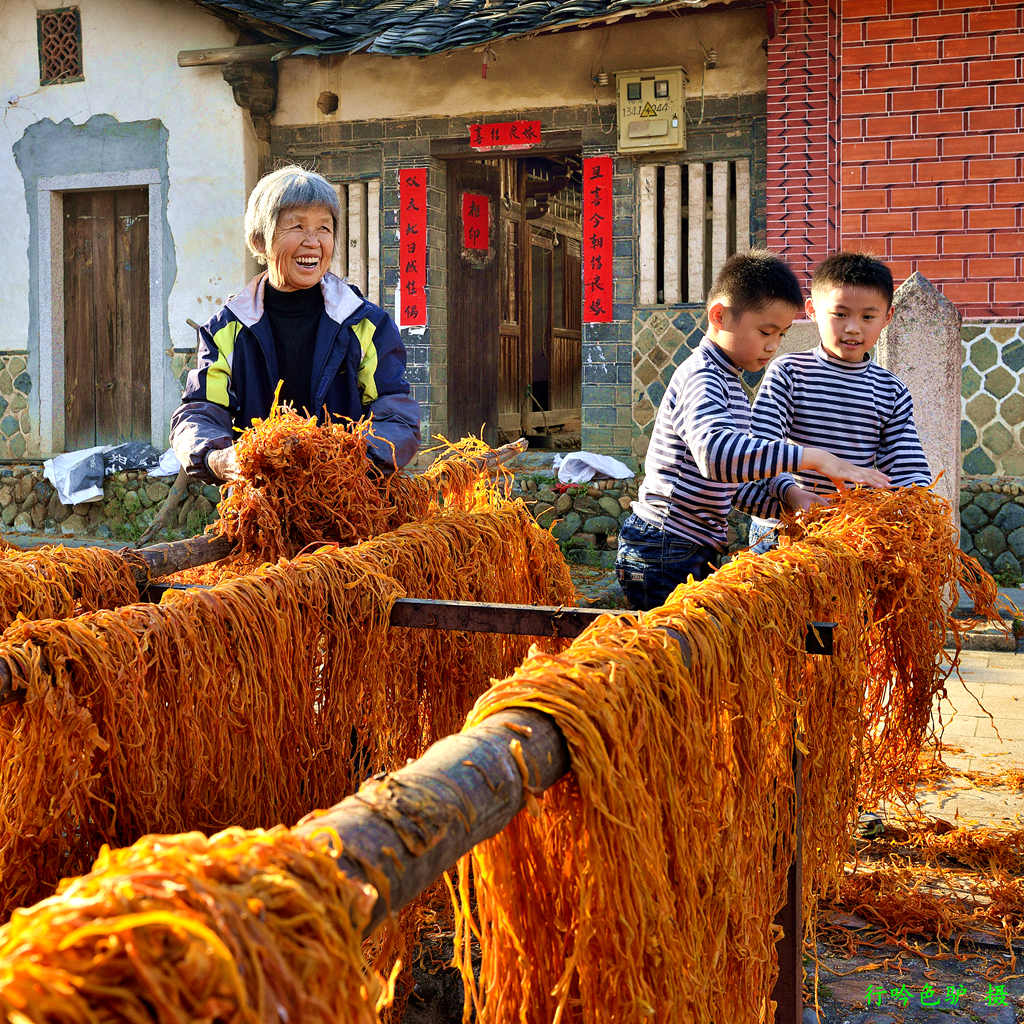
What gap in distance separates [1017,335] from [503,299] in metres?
5.71

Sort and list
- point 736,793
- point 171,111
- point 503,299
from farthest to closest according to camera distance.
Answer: point 503,299
point 171,111
point 736,793

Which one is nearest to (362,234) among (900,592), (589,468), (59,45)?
(589,468)

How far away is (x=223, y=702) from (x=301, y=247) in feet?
4.81

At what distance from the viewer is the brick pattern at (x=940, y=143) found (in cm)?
766

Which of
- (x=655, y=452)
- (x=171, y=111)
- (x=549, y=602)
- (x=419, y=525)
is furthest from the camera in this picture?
(x=171, y=111)

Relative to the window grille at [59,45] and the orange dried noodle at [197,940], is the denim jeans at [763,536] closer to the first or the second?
the orange dried noodle at [197,940]

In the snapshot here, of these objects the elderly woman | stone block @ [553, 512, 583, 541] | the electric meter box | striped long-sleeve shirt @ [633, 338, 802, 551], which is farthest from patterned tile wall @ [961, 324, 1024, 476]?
the elderly woman

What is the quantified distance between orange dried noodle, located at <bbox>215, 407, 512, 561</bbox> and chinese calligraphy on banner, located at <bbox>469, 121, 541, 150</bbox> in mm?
6509

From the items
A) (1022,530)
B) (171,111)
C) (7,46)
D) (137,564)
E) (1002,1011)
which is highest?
(7,46)

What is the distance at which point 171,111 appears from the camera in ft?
32.8

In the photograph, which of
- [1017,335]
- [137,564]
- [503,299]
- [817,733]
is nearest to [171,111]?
[503,299]

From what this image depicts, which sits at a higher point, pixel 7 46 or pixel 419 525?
pixel 7 46

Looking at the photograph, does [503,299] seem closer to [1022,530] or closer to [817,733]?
[1022,530]

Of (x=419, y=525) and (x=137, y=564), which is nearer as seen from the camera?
(x=137, y=564)
